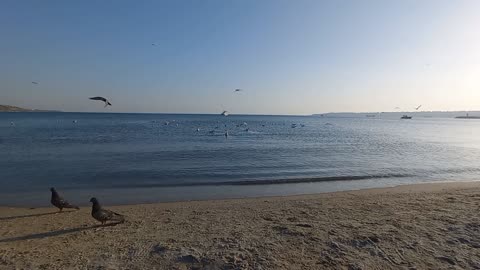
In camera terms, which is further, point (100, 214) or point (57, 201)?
point (57, 201)

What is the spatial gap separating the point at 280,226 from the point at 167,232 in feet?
8.75

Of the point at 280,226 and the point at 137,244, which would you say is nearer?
the point at 137,244

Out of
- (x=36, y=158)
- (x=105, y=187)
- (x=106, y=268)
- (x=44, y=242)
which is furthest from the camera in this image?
(x=36, y=158)

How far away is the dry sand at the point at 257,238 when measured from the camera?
18.9 ft

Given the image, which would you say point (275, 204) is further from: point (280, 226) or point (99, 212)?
point (99, 212)

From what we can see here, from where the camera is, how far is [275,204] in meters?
10.8

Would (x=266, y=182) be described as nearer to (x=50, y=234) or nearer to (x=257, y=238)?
(x=257, y=238)

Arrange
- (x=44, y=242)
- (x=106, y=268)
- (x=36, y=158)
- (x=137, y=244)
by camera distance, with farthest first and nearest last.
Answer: (x=36, y=158) < (x=44, y=242) < (x=137, y=244) < (x=106, y=268)

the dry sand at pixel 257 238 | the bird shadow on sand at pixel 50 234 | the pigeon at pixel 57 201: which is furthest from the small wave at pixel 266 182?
the bird shadow on sand at pixel 50 234

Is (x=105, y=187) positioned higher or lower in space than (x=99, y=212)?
lower

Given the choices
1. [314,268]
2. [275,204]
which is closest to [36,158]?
[275,204]

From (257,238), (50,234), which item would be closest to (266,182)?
(257,238)

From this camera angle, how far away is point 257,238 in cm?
689

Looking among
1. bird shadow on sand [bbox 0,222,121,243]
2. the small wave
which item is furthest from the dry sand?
the small wave
